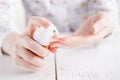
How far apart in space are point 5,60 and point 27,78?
0.53 feet

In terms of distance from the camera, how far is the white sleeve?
947 millimetres

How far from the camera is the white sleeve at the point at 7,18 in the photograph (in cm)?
95

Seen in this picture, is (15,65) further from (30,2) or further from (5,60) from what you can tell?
(30,2)

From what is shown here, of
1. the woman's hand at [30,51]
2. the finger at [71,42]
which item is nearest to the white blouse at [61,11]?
the finger at [71,42]

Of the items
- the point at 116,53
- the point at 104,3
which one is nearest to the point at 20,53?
the point at 116,53

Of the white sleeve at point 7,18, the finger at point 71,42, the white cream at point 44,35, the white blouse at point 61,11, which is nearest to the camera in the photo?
the white cream at point 44,35

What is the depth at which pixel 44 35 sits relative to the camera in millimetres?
576

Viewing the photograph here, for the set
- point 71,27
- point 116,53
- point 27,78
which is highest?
point 71,27

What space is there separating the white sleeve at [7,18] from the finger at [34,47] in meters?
0.31

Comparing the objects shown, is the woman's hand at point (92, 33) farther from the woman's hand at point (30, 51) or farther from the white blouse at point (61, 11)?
the white blouse at point (61, 11)

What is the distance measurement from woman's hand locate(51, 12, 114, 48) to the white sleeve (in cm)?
24

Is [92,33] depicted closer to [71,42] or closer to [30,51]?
[71,42]

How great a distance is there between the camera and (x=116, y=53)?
0.77m

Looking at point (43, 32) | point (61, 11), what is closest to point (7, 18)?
point (61, 11)
